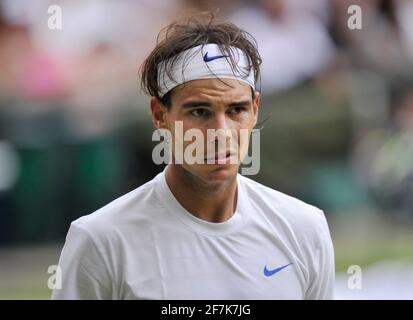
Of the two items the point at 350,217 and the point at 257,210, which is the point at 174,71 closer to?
the point at 257,210

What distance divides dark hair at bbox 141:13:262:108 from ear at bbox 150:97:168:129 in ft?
0.06

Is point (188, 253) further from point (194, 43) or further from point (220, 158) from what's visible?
point (194, 43)

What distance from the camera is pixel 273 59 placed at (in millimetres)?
6277

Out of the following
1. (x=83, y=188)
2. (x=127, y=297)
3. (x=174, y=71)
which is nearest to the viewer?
(x=127, y=297)

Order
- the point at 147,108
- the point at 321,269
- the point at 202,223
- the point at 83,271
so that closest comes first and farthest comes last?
the point at 83,271 < the point at 202,223 < the point at 321,269 < the point at 147,108

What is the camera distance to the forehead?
8.58 feet

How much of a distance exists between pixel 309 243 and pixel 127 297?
0.62m

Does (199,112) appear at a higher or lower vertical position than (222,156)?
higher

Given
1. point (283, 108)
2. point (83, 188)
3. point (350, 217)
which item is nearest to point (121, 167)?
point (83, 188)

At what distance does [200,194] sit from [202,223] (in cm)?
9

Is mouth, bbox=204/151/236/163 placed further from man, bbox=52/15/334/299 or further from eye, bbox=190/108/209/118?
eye, bbox=190/108/209/118

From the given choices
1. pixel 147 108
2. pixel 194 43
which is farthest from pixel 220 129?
pixel 147 108

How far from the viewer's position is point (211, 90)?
103 inches
